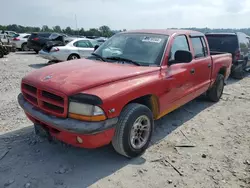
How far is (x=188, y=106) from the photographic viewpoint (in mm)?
5621

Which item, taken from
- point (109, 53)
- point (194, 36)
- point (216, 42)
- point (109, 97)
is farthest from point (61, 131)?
point (216, 42)

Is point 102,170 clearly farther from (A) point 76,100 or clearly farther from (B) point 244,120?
(B) point 244,120

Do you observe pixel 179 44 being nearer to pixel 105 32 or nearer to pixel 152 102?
pixel 152 102

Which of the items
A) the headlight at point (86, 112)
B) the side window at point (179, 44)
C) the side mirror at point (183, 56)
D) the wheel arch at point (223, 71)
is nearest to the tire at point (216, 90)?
the wheel arch at point (223, 71)

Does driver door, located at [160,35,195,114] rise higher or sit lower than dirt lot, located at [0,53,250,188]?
higher

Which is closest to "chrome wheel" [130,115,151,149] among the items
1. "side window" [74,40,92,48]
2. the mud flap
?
the mud flap

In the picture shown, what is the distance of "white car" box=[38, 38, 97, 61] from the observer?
10898 millimetres

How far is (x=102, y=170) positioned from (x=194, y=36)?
337 cm

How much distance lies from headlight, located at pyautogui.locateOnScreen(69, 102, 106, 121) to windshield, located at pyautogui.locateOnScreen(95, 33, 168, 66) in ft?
4.35

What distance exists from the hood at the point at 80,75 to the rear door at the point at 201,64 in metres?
1.44

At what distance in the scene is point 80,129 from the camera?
253 cm

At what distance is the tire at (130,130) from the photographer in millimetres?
2900

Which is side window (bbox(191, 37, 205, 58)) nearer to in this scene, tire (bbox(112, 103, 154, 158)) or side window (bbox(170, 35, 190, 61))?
side window (bbox(170, 35, 190, 61))

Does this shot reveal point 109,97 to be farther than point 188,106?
No
